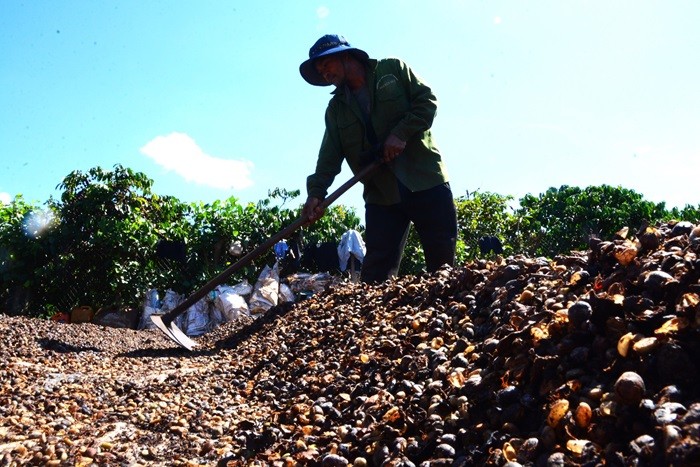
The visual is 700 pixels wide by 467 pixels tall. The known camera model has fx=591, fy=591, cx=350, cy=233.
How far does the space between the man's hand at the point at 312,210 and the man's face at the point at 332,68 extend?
927 mm

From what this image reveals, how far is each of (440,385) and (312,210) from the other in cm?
280

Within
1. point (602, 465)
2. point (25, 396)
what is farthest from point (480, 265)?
point (25, 396)

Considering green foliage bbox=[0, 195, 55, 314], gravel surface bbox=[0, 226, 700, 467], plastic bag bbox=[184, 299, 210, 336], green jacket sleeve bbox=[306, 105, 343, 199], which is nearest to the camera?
gravel surface bbox=[0, 226, 700, 467]

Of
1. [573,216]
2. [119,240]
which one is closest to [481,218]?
[573,216]

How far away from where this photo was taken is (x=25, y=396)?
9.52 feet

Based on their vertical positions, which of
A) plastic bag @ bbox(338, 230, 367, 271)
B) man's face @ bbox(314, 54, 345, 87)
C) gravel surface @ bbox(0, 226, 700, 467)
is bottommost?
gravel surface @ bbox(0, 226, 700, 467)

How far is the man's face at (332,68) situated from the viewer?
4480 millimetres

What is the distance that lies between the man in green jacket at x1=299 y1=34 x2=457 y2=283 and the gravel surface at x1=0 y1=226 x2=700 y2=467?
0.87 metres

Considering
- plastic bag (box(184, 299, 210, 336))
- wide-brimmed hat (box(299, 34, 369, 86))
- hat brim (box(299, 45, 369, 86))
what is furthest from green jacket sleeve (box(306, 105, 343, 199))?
plastic bag (box(184, 299, 210, 336))

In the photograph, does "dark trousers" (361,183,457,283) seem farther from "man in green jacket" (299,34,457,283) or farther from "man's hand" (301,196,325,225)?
"man's hand" (301,196,325,225)

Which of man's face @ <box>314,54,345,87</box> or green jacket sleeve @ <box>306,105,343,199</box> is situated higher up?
man's face @ <box>314,54,345,87</box>

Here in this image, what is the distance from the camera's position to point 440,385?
2.01 metres

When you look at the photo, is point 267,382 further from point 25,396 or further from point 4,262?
point 4,262

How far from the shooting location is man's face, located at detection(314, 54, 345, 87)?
4.48m
